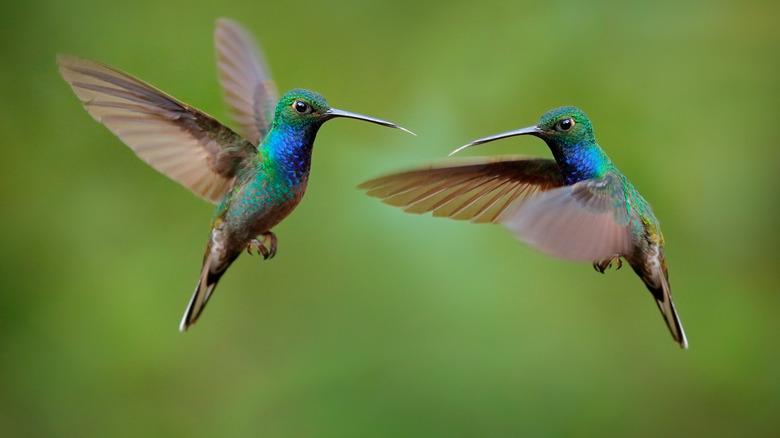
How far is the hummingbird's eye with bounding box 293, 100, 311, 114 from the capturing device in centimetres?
154

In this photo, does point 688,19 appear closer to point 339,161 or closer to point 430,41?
point 430,41

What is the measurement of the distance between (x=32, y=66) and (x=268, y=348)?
5.23 ft

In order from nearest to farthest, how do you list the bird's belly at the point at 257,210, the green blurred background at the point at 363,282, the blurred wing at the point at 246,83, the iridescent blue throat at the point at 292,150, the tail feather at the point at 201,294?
the iridescent blue throat at the point at 292,150 → the bird's belly at the point at 257,210 → the tail feather at the point at 201,294 → the blurred wing at the point at 246,83 → the green blurred background at the point at 363,282

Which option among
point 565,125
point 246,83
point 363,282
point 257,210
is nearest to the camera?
point 565,125

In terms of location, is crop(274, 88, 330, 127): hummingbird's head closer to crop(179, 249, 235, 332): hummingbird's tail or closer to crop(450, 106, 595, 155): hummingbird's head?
crop(450, 106, 595, 155): hummingbird's head

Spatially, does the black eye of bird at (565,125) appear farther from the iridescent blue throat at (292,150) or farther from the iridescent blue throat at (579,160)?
the iridescent blue throat at (292,150)

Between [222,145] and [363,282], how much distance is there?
2091 millimetres

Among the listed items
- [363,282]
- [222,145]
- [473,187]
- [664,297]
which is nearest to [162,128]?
[222,145]

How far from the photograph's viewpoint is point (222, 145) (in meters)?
1.86

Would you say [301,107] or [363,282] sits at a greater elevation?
[301,107]

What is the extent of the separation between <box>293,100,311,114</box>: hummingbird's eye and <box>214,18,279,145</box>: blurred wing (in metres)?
0.56

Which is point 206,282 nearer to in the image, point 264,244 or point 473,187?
point 264,244

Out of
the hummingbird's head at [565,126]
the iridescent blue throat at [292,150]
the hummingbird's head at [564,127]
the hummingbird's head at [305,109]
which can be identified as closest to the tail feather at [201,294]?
the iridescent blue throat at [292,150]

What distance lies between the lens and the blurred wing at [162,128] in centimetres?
155
